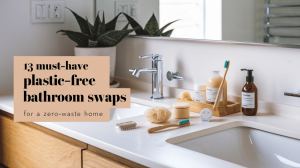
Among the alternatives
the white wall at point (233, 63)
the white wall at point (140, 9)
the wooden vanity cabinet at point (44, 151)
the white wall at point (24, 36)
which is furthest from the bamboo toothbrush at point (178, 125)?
the white wall at point (24, 36)

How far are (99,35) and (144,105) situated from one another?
45 cm

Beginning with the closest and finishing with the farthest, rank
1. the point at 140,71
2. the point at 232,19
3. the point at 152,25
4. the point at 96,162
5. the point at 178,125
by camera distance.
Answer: the point at 96,162 → the point at 178,125 → the point at 232,19 → the point at 140,71 → the point at 152,25

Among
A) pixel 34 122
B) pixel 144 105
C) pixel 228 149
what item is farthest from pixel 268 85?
pixel 34 122

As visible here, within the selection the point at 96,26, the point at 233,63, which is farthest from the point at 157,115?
the point at 96,26

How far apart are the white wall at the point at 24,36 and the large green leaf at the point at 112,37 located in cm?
27

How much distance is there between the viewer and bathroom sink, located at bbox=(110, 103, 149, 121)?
4.71ft

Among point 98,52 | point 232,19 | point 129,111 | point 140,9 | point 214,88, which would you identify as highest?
point 140,9

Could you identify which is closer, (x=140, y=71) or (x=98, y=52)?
(x=140, y=71)

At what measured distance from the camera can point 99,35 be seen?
5.44 feet

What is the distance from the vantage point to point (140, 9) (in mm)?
1687

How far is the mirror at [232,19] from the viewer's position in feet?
3.63

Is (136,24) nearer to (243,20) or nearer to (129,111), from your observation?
(129,111)

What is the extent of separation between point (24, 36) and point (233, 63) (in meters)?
1.03

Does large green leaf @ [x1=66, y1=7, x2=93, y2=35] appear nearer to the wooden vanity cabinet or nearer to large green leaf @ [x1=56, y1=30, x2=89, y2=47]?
large green leaf @ [x1=56, y1=30, x2=89, y2=47]
